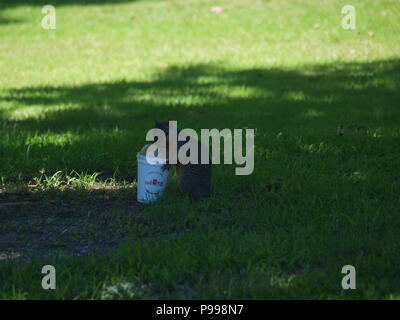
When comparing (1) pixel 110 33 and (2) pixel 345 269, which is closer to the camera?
(2) pixel 345 269

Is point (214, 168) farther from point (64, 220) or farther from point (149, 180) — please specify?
point (64, 220)

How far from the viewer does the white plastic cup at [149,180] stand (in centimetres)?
428

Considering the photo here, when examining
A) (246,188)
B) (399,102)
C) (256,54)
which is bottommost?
(246,188)

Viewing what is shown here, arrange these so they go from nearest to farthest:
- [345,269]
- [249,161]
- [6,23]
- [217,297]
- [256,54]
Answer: [217,297] < [345,269] < [249,161] < [256,54] < [6,23]

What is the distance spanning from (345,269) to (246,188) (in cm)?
151

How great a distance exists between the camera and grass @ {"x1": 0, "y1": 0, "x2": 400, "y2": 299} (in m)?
3.38

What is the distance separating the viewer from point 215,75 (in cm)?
872

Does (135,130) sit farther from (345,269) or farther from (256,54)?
(256,54)

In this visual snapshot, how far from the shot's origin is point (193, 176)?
4.34 m

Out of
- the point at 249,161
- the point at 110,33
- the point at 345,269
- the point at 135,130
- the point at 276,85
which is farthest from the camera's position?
the point at 110,33

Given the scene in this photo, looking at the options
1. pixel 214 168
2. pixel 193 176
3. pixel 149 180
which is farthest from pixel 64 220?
pixel 214 168

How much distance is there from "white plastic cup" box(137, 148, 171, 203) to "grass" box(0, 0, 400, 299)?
0.09m

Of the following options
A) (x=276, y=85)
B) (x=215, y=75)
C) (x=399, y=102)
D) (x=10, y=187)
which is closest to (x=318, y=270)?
(x=10, y=187)

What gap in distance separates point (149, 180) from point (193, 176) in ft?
1.00
